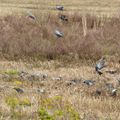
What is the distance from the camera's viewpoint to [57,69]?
12.6 m

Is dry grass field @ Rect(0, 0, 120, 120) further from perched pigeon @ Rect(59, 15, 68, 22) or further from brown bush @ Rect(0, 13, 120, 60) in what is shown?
perched pigeon @ Rect(59, 15, 68, 22)

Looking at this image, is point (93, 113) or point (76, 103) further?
point (76, 103)

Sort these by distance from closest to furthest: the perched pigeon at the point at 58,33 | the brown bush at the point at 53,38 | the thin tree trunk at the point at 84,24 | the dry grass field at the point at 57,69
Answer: the dry grass field at the point at 57,69, the brown bush at the point at 53,38, the perched pigeon at the point at 58,33, the thin tree trunk at the point at 84,24

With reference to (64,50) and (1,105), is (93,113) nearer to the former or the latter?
(1,105)

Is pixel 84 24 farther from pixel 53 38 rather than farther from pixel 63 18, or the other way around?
pixel 53 38

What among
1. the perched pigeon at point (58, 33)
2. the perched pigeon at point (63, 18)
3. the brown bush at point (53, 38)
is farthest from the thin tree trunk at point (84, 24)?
the perched pigeon at point (58, 33)

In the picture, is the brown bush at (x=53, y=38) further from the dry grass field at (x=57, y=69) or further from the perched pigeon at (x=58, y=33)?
the perched pigeon at (x=58, y=33)

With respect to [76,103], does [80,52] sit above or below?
below

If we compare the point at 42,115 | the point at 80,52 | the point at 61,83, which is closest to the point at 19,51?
the point at 80,52

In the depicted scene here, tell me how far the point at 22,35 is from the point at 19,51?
1.23 metres

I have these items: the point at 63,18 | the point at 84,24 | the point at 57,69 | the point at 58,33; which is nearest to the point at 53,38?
the point at 58,33

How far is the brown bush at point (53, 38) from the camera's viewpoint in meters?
14.1

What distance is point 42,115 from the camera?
6.27m

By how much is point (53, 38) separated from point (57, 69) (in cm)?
291
